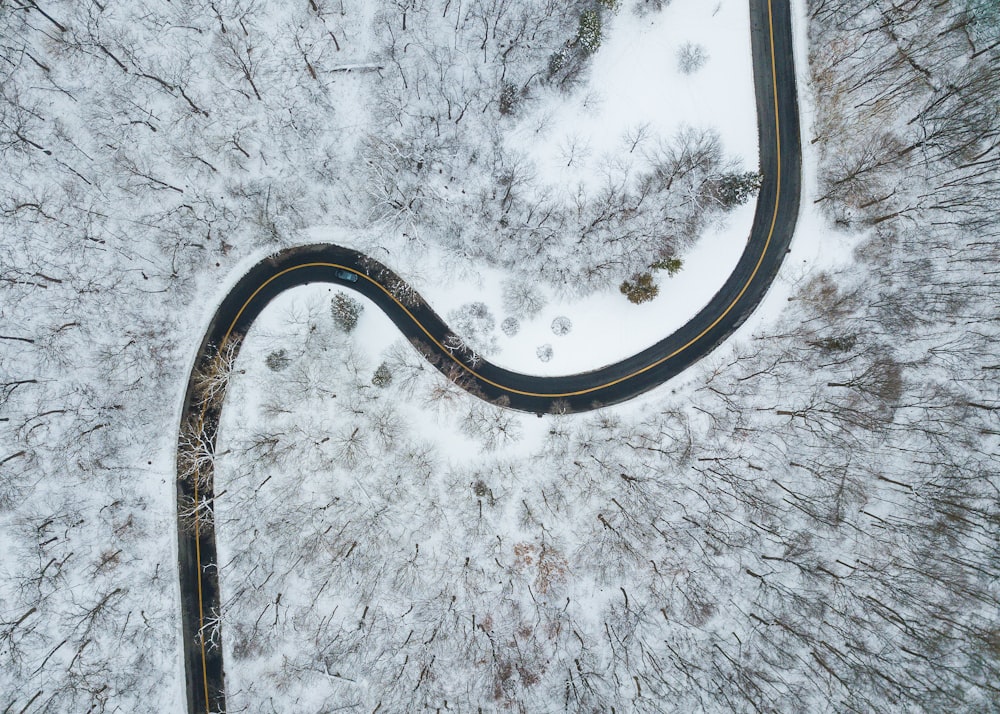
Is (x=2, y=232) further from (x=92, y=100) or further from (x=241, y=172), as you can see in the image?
(x=241, y=172)

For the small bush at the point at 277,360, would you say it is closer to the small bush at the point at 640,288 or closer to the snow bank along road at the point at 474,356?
the snow bank along road at the point at 474,356

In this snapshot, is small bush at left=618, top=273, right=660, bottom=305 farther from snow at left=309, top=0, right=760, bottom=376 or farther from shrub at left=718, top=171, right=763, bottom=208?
shrub at left=718, top=171, right=763, bottom=208

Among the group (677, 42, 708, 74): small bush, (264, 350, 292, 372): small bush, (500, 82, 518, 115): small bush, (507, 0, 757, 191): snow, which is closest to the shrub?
(507, 0, 757, 191): snow

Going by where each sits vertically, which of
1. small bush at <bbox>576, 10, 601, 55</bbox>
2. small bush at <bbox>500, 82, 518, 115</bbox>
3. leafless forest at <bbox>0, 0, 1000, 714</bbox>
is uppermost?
small bush at <bbox>576, 10, 601, 55</bbox>

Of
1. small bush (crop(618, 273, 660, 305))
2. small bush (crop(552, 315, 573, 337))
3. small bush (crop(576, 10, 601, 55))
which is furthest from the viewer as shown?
small bush (crop(552, 315, 573, 337))

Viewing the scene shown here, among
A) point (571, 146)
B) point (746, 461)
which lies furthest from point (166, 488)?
point (746, 461)

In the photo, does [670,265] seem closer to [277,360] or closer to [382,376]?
[382,376]

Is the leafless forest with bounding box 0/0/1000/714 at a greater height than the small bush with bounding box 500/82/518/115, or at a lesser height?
lesser

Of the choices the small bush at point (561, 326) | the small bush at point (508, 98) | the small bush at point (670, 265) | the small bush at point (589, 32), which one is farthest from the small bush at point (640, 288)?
the small bush at point (589, 32)
